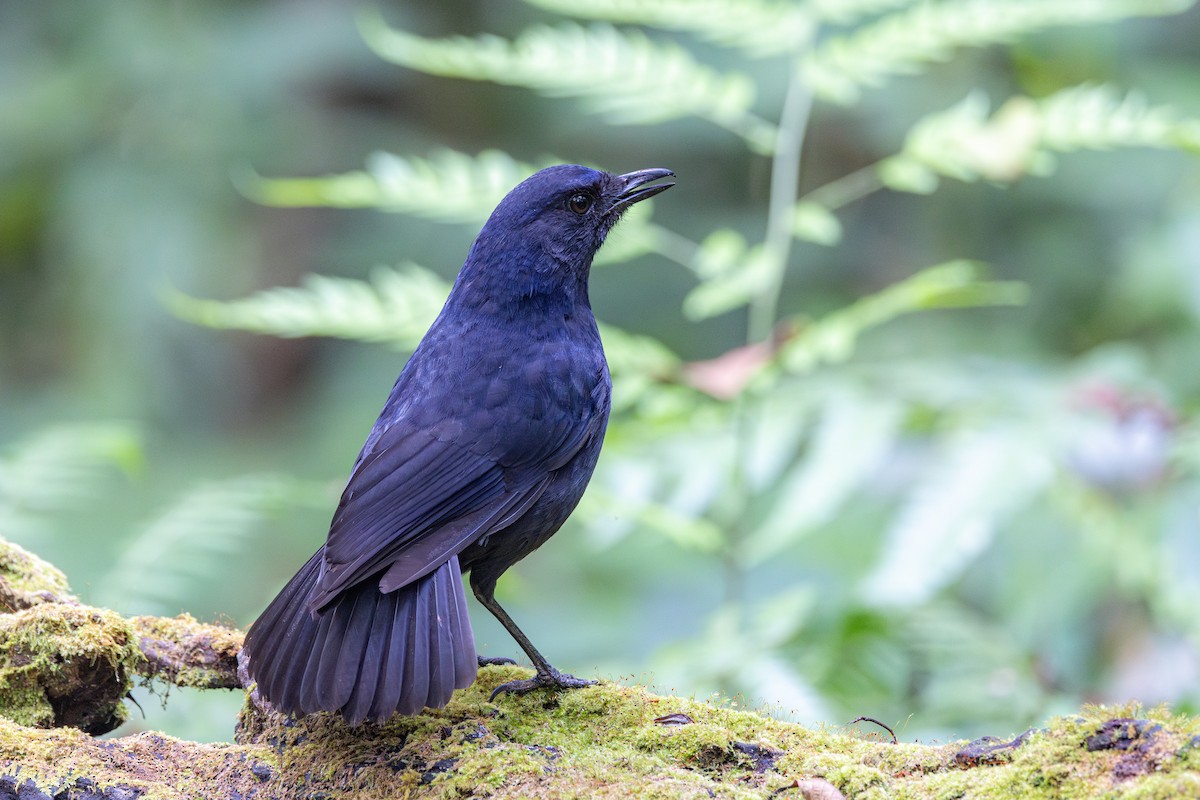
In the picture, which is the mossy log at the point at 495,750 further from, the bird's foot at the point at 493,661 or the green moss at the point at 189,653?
the bird's foot at the point at 493,661

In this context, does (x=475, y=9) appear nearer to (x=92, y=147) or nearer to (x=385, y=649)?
(x=92, y=147)

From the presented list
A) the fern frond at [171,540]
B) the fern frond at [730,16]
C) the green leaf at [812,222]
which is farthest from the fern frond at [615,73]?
the fern frond at [171,540]

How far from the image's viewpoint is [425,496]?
313 cm

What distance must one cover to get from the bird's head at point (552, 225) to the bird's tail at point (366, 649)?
1238 millimetres

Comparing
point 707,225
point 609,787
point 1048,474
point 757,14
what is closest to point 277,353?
point 707,225

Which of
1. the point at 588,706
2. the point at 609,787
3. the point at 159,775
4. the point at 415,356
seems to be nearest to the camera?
the point at 609,787

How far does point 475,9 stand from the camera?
8391 millimetres

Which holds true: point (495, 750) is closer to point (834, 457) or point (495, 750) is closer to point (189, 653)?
point (189, 653)

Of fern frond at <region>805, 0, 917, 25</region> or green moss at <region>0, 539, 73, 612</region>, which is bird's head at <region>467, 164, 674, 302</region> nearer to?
fern frond at <region>805, 0, 917, 25</region>

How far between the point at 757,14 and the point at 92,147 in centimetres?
497

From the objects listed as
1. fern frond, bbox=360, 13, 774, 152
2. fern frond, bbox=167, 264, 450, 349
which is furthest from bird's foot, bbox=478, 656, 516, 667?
fern frond, bbox=360, 13, 774, 152

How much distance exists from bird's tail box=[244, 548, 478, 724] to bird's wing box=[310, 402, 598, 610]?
0.07 m

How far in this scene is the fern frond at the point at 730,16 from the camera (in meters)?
4.46

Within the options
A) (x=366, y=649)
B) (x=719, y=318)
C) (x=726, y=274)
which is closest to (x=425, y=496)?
(x=366, y=649)
